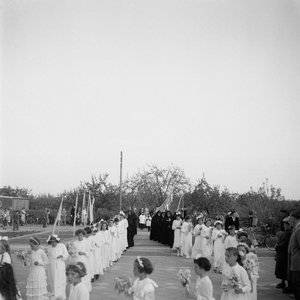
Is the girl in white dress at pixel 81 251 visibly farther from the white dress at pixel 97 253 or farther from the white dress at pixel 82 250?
the white dress at pixel 97 253

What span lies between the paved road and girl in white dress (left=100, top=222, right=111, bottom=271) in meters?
0.30

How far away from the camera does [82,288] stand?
5.89 meters

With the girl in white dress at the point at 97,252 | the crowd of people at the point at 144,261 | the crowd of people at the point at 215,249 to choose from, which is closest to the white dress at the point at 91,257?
the crowd of people at the point at 144,261

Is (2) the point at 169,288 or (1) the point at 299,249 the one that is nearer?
(1) the point at 299,249

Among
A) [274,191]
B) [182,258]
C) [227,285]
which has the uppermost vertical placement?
[274,191]

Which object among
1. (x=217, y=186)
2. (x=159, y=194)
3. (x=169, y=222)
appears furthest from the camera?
(x=159, y=194)

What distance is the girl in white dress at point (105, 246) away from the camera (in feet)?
48.8

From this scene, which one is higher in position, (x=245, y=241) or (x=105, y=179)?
(x=105, y=179)

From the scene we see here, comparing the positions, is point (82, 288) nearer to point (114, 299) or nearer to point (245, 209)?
point (114, 299)

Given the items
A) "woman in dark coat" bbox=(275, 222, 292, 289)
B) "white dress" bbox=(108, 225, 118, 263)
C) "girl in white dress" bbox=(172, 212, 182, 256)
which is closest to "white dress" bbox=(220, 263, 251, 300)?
"woman in dark coat" bbox=(275, 222, 292, 289)

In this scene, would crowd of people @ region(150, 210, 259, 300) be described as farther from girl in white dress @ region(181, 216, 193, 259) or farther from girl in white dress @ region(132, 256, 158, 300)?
girl in white dress @ region(132, 256, 158, 300)

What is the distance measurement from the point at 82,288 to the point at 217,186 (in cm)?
3185

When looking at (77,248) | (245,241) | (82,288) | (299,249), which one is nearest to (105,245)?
(77,248)

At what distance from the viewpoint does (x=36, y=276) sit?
9.85 meters
